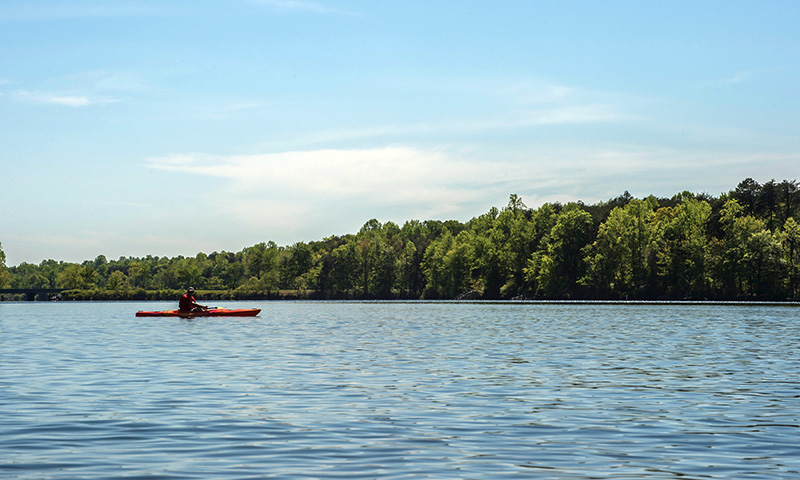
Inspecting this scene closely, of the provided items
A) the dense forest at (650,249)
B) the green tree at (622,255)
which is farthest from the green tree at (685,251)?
the green tree at (622,255)

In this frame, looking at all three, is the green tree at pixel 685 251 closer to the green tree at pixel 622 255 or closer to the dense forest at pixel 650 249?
the dense forest at pixel 650 249

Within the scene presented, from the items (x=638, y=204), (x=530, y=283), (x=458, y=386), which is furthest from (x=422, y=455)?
(x=530, y=283)

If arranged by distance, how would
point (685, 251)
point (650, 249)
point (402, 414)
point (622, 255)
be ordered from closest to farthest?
point (402, 414), point (685, 251), point (650, 249), point (622, 255)

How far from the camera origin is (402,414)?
17750 mm

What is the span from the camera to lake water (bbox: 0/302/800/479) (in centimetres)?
1258

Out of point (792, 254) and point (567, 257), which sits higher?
point (567, 257)

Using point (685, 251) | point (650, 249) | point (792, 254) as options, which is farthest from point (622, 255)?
point (792, 254)

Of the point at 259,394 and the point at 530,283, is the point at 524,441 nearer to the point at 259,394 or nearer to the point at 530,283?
the point at 259,394

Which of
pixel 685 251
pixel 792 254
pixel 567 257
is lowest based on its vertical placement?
pixel 792 254

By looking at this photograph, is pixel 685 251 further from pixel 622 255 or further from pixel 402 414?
pixel 402 414

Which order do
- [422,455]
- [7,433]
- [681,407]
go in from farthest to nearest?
1. [681,407]
2. [7,433]
3. [422,455]

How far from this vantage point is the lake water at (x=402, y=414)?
12.6 metres

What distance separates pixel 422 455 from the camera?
43.5 feet

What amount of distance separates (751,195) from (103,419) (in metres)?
142
